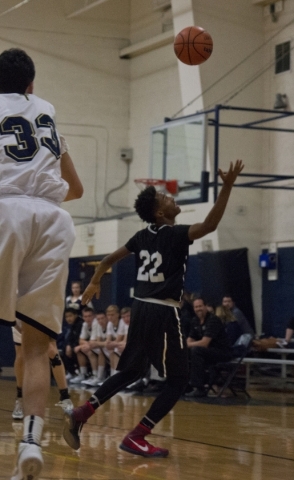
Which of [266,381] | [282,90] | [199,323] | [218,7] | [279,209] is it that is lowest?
[266,381]

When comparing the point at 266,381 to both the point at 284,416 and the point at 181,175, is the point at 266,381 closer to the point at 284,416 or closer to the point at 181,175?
the point at 181,175

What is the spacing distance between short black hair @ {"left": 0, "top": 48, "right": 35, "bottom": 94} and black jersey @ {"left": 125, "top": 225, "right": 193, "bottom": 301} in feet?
6.63

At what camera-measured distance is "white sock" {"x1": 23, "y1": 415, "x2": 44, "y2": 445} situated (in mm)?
3729

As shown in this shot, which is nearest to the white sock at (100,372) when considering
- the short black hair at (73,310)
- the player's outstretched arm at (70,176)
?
the short black hair at (73,310)

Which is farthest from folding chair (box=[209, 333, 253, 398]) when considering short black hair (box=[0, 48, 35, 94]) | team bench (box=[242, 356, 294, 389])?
short black hair (box=[0, 48, 35, 94])

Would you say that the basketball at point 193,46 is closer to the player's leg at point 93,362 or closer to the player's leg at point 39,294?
the player's leg at point 93,362

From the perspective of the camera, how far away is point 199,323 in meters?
11.9

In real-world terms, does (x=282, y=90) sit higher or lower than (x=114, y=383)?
higher

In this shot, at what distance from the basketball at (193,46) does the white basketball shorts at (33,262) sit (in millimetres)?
7730

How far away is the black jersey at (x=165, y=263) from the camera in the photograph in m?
5.88

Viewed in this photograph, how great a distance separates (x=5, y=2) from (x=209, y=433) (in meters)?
14.0

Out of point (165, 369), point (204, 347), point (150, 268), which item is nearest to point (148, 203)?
point (150, 268)

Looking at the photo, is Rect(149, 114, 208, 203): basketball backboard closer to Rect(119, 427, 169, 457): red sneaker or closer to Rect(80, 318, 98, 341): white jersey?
Rect(80, 318, 98, 341): white jersey

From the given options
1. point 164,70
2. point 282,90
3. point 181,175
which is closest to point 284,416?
point 181,175
